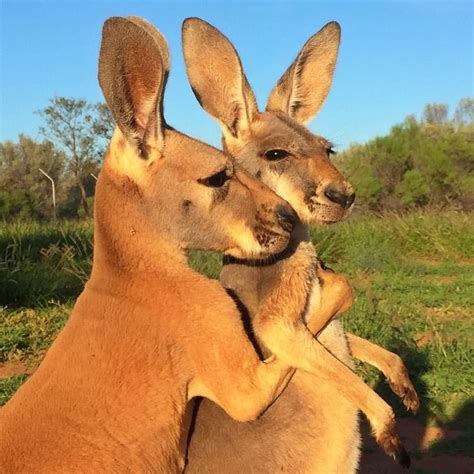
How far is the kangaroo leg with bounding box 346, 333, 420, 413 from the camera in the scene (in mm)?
2582

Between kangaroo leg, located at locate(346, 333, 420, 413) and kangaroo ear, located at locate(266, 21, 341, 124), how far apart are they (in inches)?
39.3

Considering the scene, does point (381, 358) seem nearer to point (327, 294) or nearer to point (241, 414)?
point (327, 294)

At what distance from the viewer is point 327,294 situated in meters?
2.43

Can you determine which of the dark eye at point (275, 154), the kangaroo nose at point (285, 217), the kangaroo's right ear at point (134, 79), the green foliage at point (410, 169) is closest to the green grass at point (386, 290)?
the dark eye at point (275, 154)

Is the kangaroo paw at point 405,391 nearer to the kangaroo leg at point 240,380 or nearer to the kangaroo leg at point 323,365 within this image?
the kangaroo leg at point 323,365

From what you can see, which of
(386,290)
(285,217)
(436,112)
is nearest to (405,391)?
(285,217)

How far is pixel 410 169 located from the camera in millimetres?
24656

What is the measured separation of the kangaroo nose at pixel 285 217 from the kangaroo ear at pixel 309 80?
0.92 meters

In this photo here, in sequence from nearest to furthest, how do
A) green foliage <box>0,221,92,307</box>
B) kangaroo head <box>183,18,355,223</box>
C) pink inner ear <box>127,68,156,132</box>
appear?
pink inner ear <box>127,68,156,132</box>
kangaroo head <box>183,18,355,223</box>
green foliage <box>0,221,92,307</box>

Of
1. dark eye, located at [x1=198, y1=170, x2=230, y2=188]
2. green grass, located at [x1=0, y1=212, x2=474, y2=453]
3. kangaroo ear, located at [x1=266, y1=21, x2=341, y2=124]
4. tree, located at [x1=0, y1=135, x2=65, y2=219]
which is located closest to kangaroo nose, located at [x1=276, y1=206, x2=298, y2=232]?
dark eye, located at [x1=198, y1=170, x2=230, y2=188]

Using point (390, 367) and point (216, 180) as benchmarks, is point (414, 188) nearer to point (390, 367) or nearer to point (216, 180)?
point (390, 367)

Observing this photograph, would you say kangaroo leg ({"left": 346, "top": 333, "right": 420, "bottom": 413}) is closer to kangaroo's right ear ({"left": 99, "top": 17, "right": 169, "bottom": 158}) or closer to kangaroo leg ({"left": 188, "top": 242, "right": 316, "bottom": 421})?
kangaroo leg ({"left": 188, "top": 242, "right": 316, "bottom": 421})

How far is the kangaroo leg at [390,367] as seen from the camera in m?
2.58

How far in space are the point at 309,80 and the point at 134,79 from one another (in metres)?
1.15
